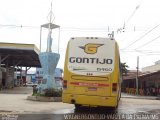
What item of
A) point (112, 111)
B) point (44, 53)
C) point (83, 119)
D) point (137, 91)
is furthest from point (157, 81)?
point (83, 119)

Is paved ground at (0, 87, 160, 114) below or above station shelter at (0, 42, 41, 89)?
below

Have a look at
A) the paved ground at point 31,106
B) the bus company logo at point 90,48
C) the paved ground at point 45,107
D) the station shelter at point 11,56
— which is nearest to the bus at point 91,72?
the bus company logo at point 90,48

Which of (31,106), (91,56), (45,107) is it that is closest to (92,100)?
(91,56)

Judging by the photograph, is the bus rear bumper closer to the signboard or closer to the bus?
the bus

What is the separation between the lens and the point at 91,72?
59.8ft

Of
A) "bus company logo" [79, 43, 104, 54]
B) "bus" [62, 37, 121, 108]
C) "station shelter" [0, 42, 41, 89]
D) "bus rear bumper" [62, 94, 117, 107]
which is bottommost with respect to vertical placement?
"bus rear bumper" [62, 94, 117, 107]

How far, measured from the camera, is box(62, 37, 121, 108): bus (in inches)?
707

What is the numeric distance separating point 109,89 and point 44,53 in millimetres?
14240

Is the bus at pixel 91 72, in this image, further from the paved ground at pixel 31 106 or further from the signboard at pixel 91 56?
the paved ground at pixel 31 106

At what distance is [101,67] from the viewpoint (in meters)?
18.3

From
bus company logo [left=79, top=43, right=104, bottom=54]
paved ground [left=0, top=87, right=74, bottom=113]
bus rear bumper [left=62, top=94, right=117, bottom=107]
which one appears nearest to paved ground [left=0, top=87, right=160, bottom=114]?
paved ground [left=0, top=87, right=74, bottom=113]

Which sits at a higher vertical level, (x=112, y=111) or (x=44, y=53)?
(x=44, y=53)

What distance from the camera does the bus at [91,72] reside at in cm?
1795

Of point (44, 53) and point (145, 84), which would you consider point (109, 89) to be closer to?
point (44, 53)
